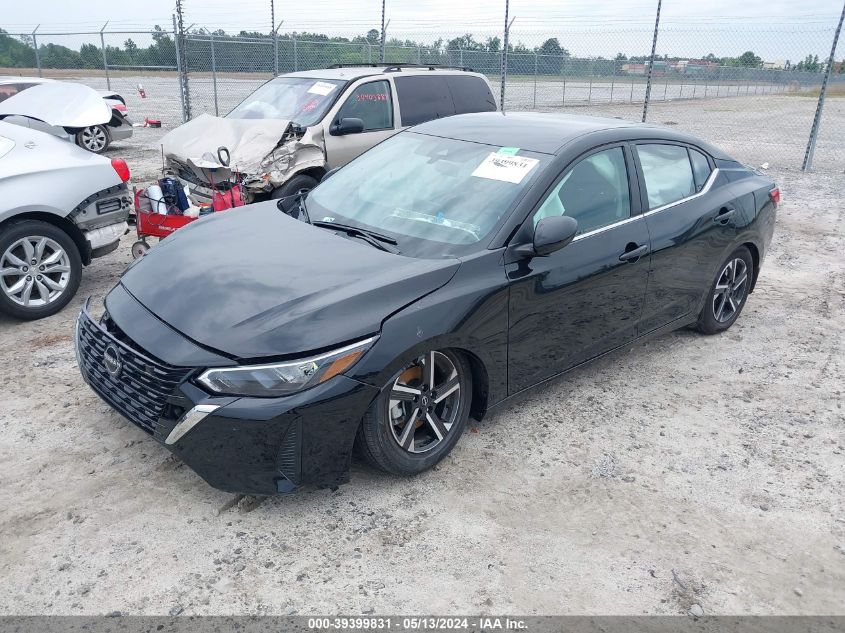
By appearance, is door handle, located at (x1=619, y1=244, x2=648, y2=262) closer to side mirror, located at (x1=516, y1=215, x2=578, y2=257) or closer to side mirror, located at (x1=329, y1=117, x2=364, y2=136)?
side mirror, located at (x1=516, y1=215, x2=578, y2=257)

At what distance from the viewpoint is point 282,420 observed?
114 inches

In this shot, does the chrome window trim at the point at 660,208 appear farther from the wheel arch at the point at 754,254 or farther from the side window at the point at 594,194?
the wheel arch at the point at 754,254

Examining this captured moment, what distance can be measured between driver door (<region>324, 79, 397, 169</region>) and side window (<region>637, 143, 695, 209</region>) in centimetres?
377

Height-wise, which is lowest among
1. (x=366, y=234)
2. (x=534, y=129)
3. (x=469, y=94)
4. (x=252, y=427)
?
(x=252, y=427)

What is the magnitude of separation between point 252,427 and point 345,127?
5.39 metres

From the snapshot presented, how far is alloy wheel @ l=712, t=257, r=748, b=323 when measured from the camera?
5.17m

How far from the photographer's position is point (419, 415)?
342 centimetres

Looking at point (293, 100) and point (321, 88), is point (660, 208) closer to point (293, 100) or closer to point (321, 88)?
point (321, 88)

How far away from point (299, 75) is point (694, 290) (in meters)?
5.76

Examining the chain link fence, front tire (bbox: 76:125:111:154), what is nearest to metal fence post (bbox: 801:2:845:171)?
the chain link fence

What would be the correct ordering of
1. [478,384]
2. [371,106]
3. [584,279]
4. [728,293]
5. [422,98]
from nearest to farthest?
[478,384]
[584,279]
[728,293]
[371,106]
[422,98]

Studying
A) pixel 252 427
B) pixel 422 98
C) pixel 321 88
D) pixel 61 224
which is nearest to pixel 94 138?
pixel 321 88

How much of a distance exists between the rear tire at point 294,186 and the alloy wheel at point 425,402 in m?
4.14

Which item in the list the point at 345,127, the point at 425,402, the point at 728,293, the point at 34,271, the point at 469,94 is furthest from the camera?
the point at 469,94
